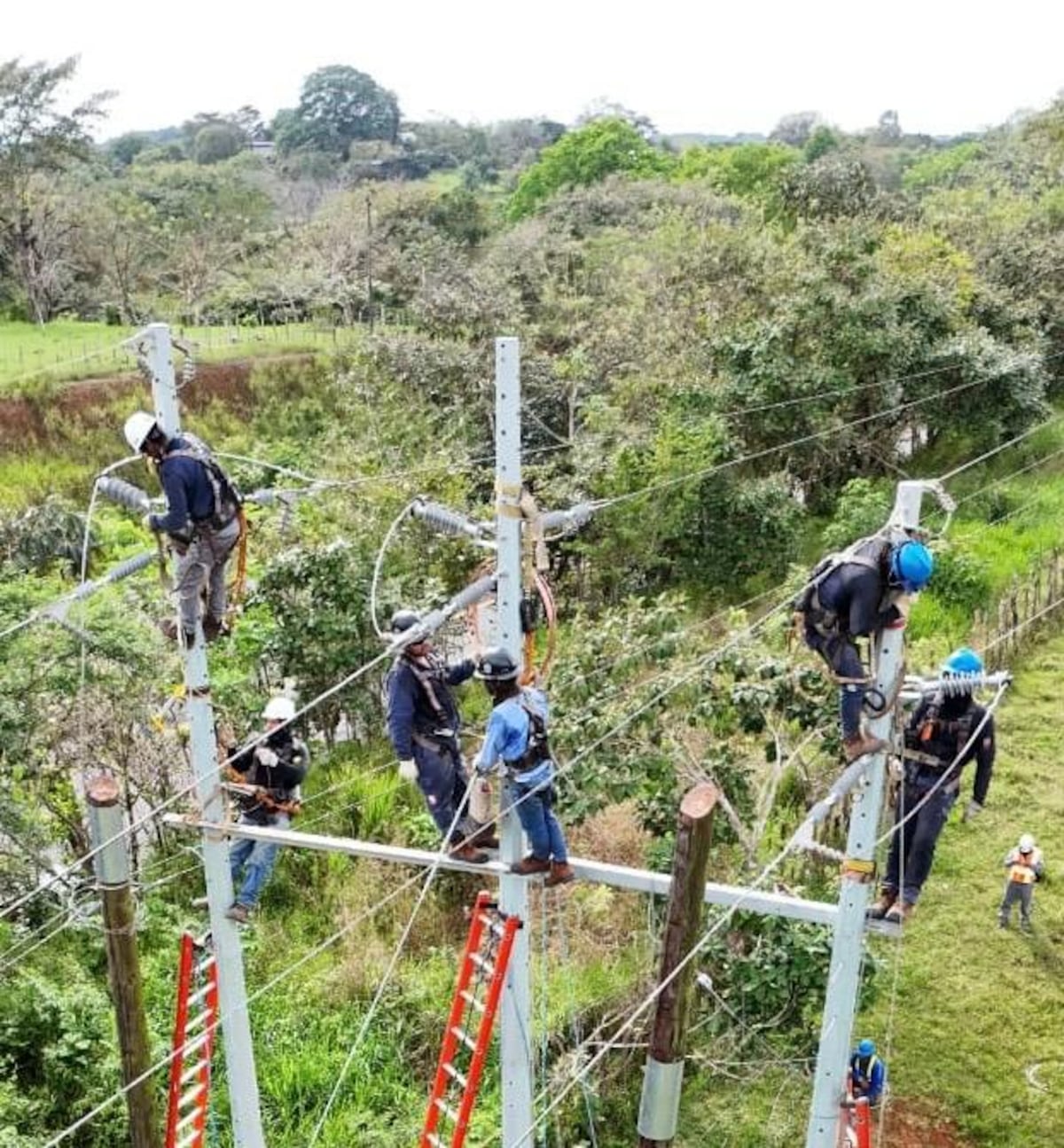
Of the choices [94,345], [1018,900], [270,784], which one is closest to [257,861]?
[270,784]

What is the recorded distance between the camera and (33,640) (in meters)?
10.2

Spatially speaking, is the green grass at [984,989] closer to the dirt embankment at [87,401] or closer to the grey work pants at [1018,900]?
the grey work pants at [1018,900]

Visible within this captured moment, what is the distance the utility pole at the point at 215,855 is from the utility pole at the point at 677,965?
Answer: 79.1 inches

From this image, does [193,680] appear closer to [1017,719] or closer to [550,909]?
[550,909]

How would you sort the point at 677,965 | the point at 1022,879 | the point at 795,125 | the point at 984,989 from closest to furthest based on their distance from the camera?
the point at 677,965
the point at 984,989
the point at 1022,879
the point at 795,125

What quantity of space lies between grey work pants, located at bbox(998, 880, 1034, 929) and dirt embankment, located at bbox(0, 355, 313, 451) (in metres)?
17.4

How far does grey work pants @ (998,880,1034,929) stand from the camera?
399 inches

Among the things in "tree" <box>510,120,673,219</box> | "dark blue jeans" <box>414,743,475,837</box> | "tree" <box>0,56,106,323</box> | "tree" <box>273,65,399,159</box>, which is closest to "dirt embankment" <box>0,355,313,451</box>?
"tree" <box>0,56,106,323</box>

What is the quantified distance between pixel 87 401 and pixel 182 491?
19499 mm

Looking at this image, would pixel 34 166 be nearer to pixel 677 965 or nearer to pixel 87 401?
pixel 87 401

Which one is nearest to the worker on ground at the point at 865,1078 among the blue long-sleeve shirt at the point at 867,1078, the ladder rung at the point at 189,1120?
the blue long-sleeve shirt at the point at 867,1078

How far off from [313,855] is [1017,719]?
26.3 ft

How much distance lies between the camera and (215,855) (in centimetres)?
567

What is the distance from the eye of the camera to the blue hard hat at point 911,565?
16.5ft
